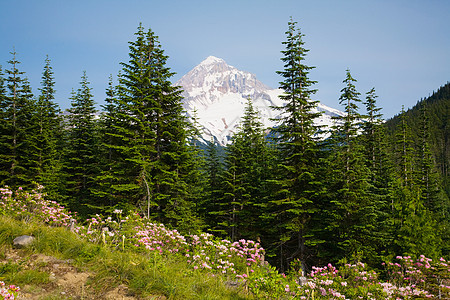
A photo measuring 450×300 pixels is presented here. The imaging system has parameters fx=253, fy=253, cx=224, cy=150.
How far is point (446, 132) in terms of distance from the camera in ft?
348

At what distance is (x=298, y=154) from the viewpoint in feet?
52.3

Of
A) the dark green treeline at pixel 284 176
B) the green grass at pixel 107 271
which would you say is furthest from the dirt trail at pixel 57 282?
the dark green treeline at pixel 284 176

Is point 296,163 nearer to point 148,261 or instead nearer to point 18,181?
point 148,261

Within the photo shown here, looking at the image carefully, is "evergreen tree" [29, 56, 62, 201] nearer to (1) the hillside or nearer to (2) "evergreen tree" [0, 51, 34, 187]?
(2) "evergreen tree" [0, 51, 34, 187]

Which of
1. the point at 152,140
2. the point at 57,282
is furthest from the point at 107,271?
the point at 152,140

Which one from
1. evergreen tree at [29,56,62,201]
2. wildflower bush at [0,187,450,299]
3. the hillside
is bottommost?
wildflower bush at [0,187,450,299]

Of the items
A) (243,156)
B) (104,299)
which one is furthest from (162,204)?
(104,299)

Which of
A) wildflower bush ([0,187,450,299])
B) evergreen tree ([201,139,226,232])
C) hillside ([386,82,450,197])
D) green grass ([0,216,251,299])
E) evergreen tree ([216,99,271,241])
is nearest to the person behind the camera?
green grass ([0,216,251,299])

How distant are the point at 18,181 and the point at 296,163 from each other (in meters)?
25.8

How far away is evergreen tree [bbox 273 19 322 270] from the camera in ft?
52.5

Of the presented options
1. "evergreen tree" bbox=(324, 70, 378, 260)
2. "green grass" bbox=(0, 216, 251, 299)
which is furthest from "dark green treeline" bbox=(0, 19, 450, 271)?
"green grass" bbox=(0, 216, 251, 299)

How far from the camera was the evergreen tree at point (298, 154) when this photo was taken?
16000mm

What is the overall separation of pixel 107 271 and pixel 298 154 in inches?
541

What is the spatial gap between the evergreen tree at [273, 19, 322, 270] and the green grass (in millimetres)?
12196
